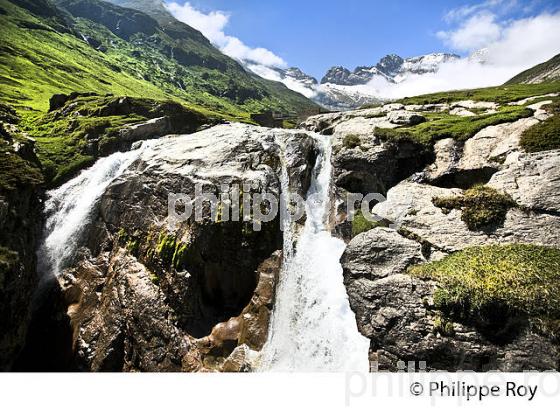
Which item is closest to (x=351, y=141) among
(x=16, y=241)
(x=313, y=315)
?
(x=313, y=315)

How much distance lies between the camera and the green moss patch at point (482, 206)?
79.2 ft

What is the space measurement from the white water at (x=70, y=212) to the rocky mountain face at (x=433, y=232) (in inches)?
880

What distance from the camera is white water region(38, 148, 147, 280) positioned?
33.2 metres

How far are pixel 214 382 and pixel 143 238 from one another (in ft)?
64.8

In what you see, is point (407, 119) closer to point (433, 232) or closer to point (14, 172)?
point (433, 232)

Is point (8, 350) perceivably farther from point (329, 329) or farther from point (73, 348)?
point (329, 329)

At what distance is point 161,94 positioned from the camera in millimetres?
192875

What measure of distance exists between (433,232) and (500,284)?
5936 mm

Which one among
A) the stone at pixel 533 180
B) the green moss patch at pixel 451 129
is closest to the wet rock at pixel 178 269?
the green moss patch at pixel 451 129

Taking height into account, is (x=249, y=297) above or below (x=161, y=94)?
below

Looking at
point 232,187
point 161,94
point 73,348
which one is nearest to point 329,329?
point 232,187

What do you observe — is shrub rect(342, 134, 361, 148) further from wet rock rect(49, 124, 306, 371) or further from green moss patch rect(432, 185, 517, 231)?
green moss patch rect(432, 185, 517, 231)

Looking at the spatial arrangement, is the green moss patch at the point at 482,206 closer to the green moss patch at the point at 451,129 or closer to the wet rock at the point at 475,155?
the wet rock at the point at 475,155

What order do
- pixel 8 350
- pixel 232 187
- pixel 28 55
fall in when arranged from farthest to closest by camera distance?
1. pixel 28 55
2. pixel 232 187
3. pixel 8 350
